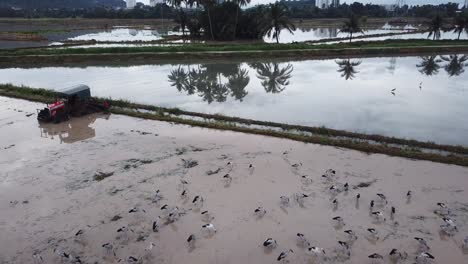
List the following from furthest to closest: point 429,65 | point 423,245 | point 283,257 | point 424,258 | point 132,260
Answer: point 429,65
point 423,245
point 283,257
point 132,260
point 424,258

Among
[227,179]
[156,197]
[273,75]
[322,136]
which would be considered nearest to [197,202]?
[156,197]

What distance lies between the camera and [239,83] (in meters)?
22.6

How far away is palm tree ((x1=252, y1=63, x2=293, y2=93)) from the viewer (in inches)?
846

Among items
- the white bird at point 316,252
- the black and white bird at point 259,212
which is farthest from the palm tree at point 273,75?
the white bird at point 316,252

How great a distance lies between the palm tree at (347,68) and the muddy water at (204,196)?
44.4ft

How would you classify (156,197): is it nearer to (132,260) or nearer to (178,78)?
(132,260)

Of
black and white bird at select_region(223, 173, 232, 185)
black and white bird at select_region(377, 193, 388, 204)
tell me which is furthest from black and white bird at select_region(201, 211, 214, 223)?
black and white bird at select_region(377, 193, 388, 204)

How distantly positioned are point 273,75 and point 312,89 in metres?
4.83

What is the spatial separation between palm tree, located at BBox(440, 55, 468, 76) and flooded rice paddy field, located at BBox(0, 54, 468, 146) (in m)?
0.08

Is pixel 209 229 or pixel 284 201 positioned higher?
pixel 284 201

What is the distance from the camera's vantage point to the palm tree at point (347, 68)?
2474 cm

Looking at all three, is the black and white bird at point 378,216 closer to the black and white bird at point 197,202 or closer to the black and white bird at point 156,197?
the black and white bird at point 197,202

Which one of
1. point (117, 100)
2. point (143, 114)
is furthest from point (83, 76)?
point (143, 114)

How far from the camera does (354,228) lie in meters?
7.94
